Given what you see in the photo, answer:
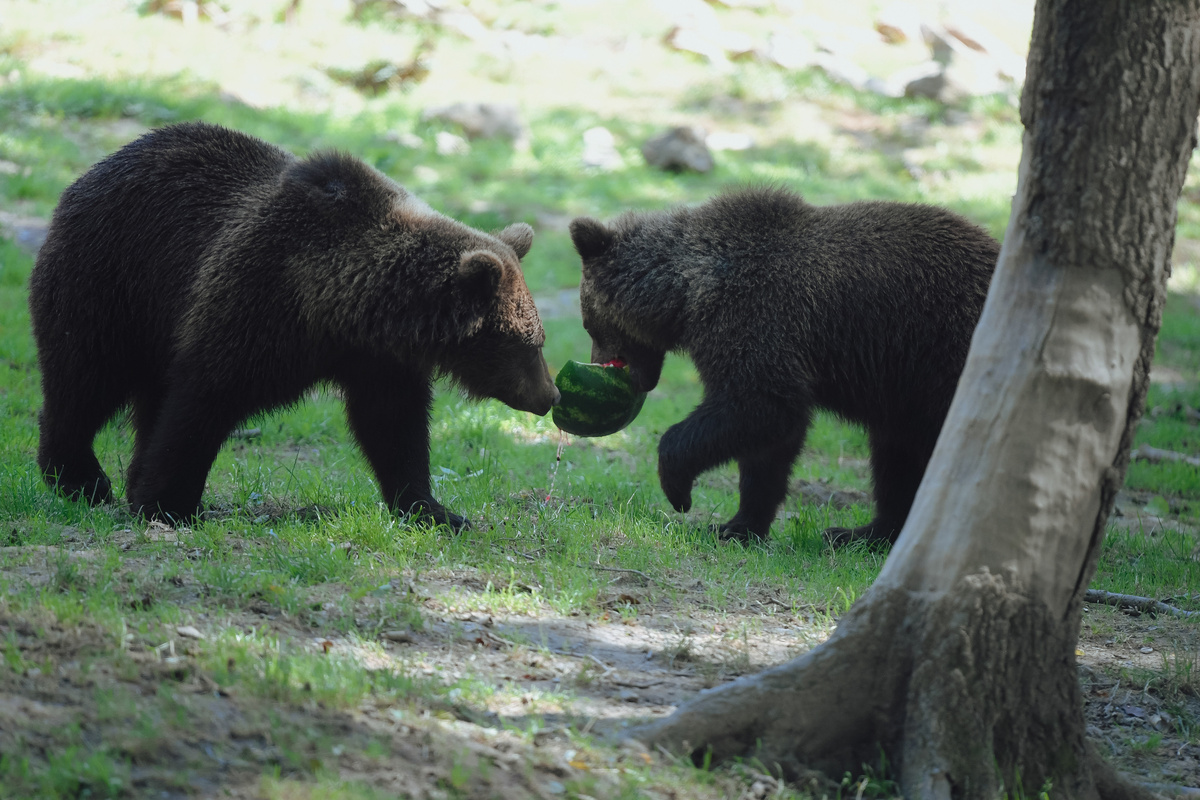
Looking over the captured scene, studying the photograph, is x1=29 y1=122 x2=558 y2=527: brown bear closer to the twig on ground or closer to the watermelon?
the watermelon

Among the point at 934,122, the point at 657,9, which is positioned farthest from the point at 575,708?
the point at 657,9

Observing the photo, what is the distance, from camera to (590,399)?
6.38 metres

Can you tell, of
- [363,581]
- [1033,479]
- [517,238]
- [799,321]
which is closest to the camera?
[1033,479]

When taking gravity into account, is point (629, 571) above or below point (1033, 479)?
below

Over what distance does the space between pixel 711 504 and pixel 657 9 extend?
64.8 ft

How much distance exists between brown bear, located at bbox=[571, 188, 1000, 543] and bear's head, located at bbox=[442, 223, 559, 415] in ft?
2.72

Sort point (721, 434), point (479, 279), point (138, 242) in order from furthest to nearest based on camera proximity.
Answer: point (721, 434) < point (138, 242) < point (479, 279)

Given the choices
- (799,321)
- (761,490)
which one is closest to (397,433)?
(761,490)

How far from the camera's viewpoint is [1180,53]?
328 cm

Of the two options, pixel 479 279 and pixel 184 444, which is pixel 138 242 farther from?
pixel 479 279

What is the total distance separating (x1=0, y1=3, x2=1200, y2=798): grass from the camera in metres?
3.04

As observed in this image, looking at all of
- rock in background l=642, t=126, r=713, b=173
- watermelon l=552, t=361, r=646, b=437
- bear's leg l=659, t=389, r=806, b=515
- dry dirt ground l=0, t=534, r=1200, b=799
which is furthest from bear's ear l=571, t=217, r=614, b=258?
rock in background l=642, t=126, r=713, b=173

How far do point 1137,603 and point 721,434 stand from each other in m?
2.34

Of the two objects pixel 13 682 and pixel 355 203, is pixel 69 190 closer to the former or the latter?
pixel 355 203
